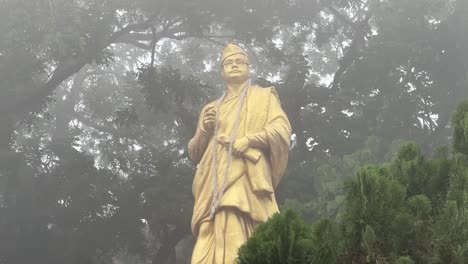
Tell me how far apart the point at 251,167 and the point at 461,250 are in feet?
8.50

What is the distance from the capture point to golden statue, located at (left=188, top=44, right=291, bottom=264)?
183 inches

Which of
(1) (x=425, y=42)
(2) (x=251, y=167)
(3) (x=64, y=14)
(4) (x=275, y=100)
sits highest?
(3) (x=64, y=14)

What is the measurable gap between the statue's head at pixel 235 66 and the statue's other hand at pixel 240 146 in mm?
697

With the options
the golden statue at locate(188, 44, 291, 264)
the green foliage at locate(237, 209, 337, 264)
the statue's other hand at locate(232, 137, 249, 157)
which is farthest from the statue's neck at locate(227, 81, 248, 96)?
the green foliage at locate(237, 209, 337, 264)

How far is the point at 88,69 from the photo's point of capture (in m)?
16.9

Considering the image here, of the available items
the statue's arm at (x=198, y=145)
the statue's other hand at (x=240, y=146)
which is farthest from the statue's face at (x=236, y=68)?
the statue's other hand at (x=240, y=146)

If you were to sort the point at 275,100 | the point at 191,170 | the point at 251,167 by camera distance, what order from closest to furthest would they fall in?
1. the point at 251,167
2. the point at 275,100
3. the point at 191,170

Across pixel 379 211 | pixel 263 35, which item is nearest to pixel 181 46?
pixel 263 35

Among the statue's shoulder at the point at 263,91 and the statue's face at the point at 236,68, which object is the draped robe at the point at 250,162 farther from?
the statue's face at the point at 236,68

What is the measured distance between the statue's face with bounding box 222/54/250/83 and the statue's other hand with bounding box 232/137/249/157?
27.4 inches

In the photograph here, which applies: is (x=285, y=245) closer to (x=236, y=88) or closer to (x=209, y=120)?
(x=209, y=120)

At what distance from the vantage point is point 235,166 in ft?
15.9

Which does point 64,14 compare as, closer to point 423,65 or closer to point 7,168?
point 7,168

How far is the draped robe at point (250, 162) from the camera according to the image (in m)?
4.73
